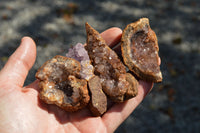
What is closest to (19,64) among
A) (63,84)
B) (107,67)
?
(63,84)

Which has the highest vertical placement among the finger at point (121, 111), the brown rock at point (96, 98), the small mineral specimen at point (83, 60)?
the small mineral specimen at point (83, 60)

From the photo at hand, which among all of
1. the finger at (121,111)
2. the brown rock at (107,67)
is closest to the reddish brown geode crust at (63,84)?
the brown rock at (107,67)

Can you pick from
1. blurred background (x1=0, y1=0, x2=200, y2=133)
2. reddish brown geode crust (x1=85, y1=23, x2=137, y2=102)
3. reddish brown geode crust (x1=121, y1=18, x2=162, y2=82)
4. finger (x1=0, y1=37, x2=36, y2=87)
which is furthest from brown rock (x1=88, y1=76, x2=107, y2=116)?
blurred background (x1=0, y1=0, x2=200, y2=133)

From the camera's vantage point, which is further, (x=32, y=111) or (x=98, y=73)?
(x=98, y=73)

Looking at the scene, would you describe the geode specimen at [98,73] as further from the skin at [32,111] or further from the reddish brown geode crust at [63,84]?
the skin at [32,111]

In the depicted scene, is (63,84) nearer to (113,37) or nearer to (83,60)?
(83,60)

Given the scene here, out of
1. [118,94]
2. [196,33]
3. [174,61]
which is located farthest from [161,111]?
[196,33]

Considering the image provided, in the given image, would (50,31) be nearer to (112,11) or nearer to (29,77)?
(29,77)
